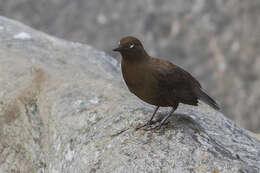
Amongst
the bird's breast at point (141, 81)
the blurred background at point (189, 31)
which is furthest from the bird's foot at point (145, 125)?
the blurred background at point (189, 31)

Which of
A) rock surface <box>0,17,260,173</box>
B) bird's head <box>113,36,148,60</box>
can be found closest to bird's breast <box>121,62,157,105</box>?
bird's head <box>113,36,148,60</box>

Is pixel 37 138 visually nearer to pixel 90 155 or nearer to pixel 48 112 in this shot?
pixel 48 112

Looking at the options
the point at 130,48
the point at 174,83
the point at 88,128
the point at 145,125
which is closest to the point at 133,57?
the point at 130,48

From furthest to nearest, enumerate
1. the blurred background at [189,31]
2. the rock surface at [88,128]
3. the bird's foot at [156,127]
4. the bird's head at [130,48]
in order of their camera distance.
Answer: the blurred background at [189,31]
the bird's foot at [156,127]
the bird's head at [130,48]
the rock surface at [88,128]

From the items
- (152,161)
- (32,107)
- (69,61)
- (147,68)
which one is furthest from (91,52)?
(152,161)

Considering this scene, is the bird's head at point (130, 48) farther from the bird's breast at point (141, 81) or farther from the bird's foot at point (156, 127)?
the bird's foot at point (156, 127)

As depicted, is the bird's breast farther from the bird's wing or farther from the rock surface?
the rock surface

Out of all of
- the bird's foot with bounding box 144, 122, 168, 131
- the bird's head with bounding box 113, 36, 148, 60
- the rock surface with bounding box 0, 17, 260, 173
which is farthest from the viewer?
the bird's foot with bounding box 144, 122, 168, 131
